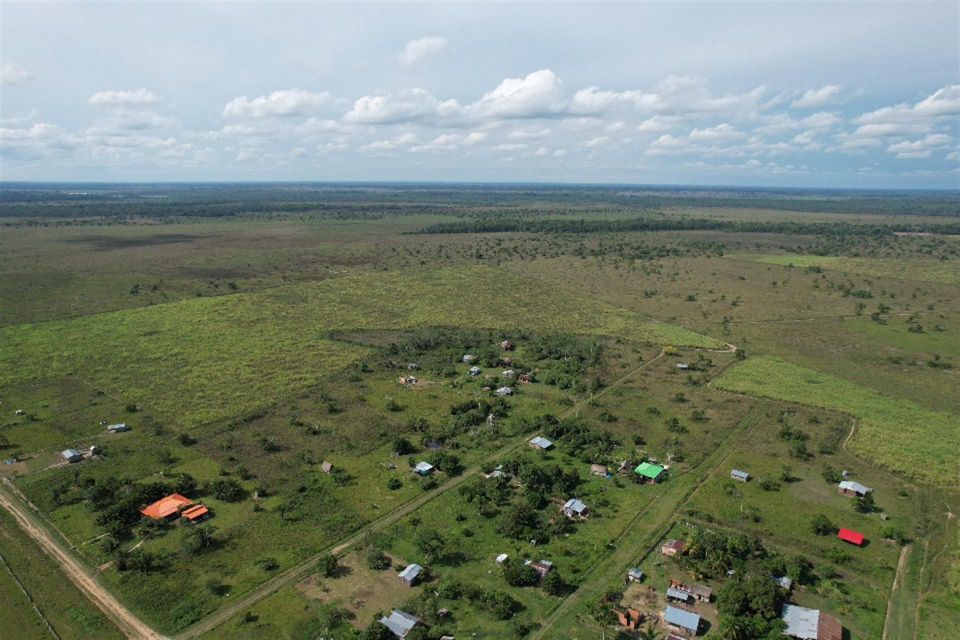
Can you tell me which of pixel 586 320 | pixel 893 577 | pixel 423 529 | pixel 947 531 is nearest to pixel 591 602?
pixel 423 529

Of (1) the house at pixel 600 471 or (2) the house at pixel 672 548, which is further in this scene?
(1) the house at pixel 600 471

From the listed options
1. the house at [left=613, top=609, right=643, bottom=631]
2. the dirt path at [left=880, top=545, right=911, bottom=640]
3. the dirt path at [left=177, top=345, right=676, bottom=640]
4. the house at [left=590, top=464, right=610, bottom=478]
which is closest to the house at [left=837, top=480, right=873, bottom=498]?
the dirt path at [left=880, top=545, right=911, bottom=640]

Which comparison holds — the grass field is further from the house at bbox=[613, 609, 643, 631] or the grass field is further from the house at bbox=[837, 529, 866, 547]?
the house at bbox=[613, 609, 643, 631]

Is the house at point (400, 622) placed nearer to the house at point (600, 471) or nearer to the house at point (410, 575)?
the house at point (410, 575)

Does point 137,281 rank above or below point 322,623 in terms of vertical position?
above

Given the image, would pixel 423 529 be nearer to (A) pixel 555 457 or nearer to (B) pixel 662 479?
(A) pixel 555 457

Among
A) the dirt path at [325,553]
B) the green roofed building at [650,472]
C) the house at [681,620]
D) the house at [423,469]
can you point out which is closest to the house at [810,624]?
the house at [681,620]
